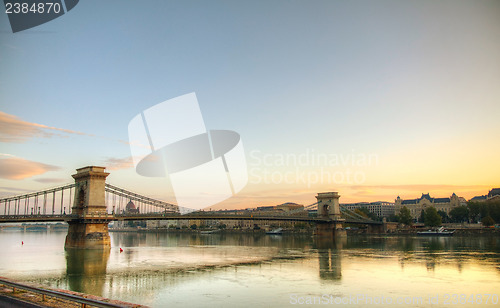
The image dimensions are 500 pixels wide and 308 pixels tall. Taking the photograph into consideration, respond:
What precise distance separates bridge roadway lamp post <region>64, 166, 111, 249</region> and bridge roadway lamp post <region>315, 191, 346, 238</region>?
Result: 55743 millimetres

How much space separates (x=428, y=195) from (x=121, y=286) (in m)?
168

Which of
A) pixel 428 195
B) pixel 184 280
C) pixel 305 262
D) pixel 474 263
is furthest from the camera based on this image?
pixel 428 195

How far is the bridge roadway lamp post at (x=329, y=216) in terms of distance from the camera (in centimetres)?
9169

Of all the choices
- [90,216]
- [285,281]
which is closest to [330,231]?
[90,216]

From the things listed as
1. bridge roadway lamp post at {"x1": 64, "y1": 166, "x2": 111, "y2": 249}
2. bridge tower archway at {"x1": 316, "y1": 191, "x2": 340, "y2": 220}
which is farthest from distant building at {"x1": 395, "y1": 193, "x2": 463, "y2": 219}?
bridge roadway lamp post at {"x1": 64, "y1": 166, "x2": 111, "y2": 249}

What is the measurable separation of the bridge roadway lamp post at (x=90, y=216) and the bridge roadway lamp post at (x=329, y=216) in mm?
55743

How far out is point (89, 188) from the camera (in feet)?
165

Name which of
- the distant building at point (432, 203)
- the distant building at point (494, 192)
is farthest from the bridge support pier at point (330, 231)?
the distant building at point (494, 192)

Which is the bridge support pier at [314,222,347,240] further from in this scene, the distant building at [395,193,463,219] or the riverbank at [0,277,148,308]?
the riverbank at [0,277,148,308]

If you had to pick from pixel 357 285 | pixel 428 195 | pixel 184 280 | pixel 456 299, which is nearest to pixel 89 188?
pixel 184 280

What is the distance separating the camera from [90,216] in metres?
49.2

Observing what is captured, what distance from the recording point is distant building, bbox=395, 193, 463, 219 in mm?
152250

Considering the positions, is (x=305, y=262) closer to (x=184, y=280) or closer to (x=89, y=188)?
(x=184, y=280)

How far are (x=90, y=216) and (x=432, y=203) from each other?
14448 centimetres
